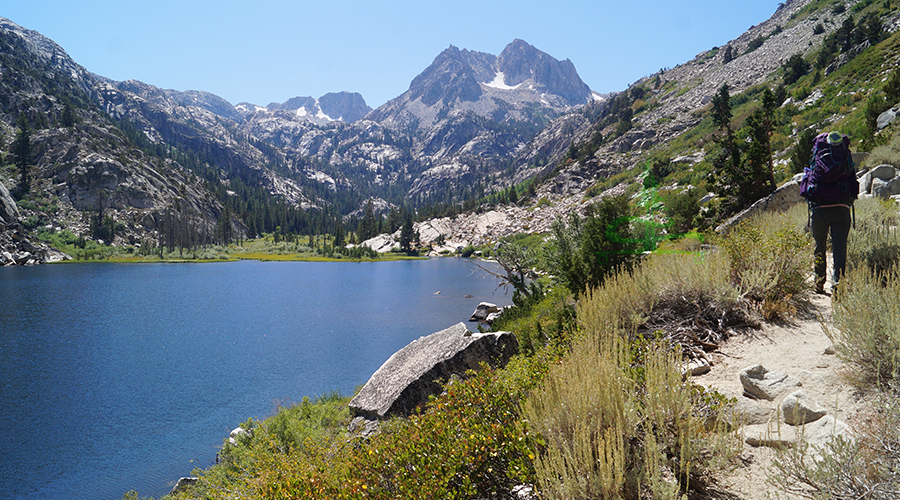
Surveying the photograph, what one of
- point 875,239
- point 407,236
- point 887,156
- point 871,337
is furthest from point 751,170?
→ point 407,236

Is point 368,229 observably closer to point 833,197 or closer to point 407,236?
point 407,236

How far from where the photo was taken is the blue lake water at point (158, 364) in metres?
17.0

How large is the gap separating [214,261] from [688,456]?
5264 inches

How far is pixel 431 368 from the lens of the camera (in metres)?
11.9

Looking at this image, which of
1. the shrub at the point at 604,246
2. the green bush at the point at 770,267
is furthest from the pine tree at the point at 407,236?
the green bush at the point at 770,267

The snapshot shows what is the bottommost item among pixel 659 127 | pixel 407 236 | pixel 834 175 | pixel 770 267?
pixel 770 267

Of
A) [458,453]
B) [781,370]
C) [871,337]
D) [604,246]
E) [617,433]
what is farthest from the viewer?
[604,246]

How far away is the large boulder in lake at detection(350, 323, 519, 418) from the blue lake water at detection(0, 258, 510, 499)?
9.87 m

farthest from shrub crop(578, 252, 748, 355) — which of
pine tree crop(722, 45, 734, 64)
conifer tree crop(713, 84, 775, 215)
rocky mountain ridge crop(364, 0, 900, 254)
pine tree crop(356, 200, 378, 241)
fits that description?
pine tree crop(356, 200, 378, 241)

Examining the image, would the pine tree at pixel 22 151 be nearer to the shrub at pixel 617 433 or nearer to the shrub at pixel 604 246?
the shrub at pixel 604 246

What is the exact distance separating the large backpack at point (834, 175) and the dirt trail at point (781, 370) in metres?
2.15

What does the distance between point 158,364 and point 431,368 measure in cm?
2621

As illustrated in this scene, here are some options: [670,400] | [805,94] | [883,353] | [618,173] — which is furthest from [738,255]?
[618,173]

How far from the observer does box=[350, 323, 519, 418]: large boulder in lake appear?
11.8 m
